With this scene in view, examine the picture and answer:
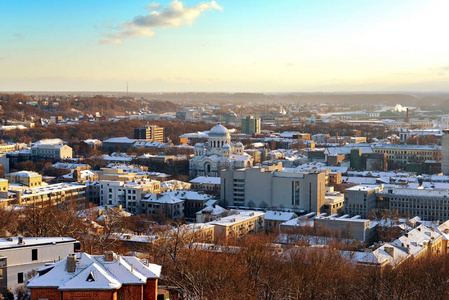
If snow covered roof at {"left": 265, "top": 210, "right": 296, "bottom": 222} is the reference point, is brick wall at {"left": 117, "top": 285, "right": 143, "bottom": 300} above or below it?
above

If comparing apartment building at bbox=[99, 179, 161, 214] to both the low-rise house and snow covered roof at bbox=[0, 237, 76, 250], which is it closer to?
the low-rise house

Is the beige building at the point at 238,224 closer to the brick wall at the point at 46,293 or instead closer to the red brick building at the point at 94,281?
the red brick building at the point at 94,281

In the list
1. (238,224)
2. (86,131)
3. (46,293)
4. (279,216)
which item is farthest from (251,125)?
(46,293)

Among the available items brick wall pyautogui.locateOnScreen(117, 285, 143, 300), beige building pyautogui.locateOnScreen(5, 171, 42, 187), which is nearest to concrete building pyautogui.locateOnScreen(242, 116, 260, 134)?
beige building pyautogui.locateOnScreen(5, 171, 42, 187)

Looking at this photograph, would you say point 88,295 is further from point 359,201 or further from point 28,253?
point 359,201

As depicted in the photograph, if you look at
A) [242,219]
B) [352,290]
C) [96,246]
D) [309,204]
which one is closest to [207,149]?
[309,204]

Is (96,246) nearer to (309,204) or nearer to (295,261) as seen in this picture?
(295,261)
